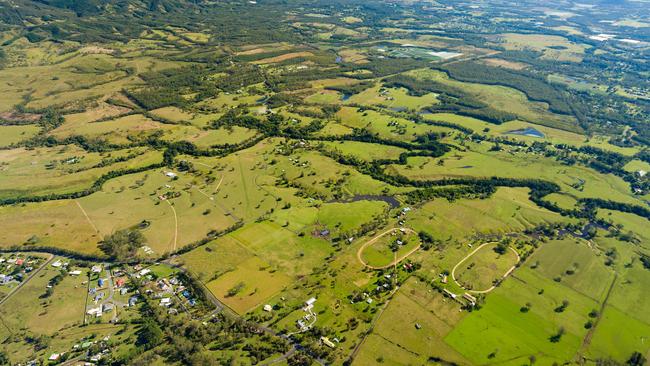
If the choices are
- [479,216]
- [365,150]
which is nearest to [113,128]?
[365,150]

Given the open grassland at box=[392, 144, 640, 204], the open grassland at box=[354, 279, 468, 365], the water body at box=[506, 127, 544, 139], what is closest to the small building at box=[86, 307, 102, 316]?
the open grassland at box=[354, 279, 468, 365]

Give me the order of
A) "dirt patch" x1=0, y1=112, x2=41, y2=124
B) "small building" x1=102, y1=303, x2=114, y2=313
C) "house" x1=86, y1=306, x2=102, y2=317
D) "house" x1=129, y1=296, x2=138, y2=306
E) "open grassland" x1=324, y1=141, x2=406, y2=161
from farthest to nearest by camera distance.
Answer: "dirt patch" x1=0, y1=112, x2=41, y2=124 → "open grassland" x1=324, y1=141, x2=406, y2=161 → "house" x1=129, y1=296, x2=138, y2=306 → "small building" x1=102, y1=303, x2=114, y2=313 → "house" x1=86, y1=306, x2=102, y2=317

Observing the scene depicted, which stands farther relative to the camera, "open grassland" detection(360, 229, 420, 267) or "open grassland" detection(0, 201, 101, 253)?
"open grassland" detection(0, 201, 101, 253)

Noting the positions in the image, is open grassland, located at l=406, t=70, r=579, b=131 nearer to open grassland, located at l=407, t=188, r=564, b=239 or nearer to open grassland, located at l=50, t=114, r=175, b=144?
open grassland, located at l=407, t=188, r=564, b=239

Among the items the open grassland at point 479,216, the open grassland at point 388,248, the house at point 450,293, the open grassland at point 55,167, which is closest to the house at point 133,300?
the open grassland at point 388,248

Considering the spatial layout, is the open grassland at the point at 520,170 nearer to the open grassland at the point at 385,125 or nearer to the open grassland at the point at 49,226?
the open grassland at the point at 385,125

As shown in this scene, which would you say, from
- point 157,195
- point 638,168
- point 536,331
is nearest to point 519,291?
point 536,331
